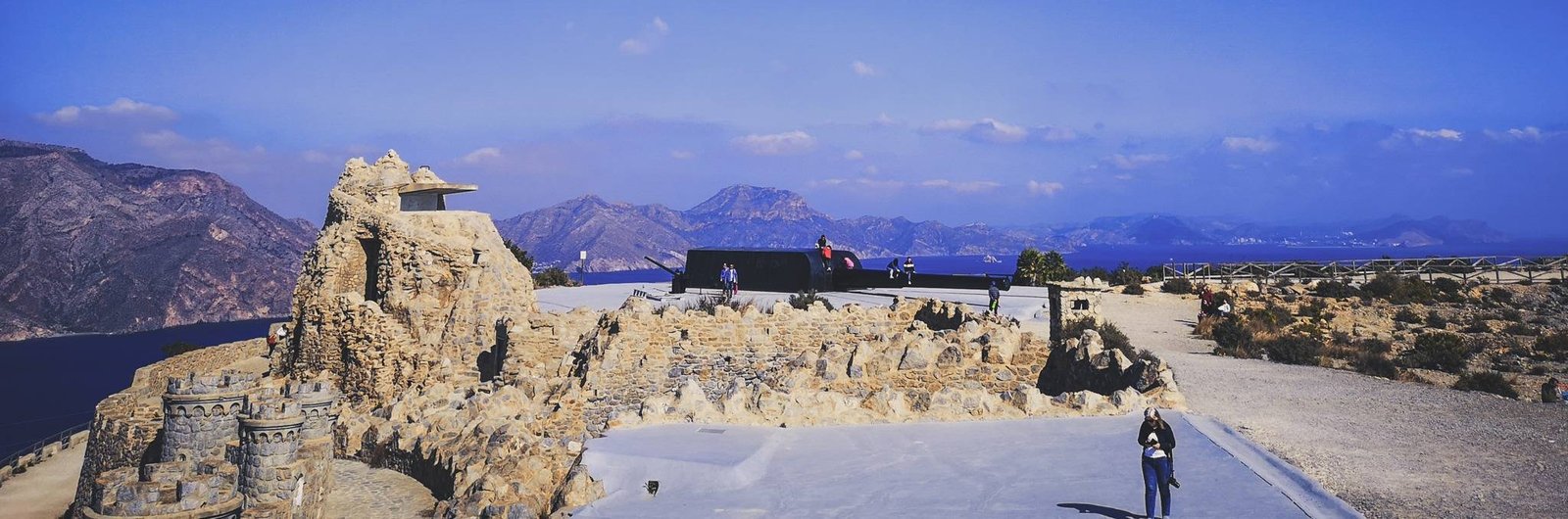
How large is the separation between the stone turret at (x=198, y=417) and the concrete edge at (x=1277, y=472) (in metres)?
13.5

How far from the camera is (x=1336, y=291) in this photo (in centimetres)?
3228

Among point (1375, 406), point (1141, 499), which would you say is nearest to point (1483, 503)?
point (1141, 499)

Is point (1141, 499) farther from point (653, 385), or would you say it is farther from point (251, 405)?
point (251, 405)

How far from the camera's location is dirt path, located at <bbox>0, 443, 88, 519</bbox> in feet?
79.1

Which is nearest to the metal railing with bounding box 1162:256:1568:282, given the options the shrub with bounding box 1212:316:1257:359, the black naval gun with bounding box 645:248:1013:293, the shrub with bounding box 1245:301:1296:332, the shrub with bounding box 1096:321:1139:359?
the shrub with bounding box 1245:301:1296:332

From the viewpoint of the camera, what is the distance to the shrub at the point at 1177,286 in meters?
33.9

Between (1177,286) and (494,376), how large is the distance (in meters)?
24.9

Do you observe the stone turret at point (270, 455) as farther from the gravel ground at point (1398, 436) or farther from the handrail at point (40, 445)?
the handrail at point (40, 445)

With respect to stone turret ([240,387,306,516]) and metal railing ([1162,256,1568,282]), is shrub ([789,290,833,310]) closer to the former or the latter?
stone turret ([240,387,306,516])

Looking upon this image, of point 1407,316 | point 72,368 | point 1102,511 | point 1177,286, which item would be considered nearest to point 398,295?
point 1102,511

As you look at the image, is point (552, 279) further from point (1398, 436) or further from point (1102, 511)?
point (1102, 511)

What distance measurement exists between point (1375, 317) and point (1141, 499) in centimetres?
2523

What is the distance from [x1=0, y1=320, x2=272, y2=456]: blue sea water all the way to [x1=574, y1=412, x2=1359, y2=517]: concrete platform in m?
41.6

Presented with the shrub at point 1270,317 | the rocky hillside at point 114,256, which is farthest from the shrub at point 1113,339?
the rocky hillside at point 114,256
